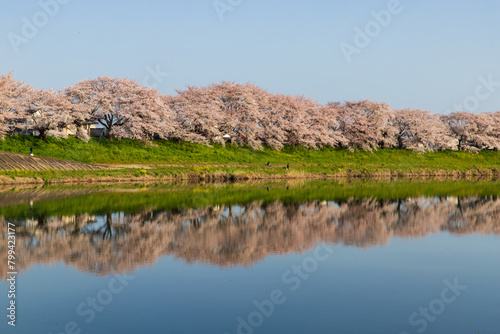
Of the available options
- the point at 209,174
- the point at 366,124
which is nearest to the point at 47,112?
the point at 209,174

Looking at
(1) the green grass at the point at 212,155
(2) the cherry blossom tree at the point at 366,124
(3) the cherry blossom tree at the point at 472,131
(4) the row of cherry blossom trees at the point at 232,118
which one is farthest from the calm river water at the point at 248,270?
(3) the cherry blossom tree at the point at 472,131

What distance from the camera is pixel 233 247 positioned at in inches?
707

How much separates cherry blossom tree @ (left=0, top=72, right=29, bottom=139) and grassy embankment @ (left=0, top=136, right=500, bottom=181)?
1.96 metres

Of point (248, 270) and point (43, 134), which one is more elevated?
point (43, 134)

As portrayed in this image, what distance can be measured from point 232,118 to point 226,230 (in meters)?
58.2

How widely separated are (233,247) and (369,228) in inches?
300

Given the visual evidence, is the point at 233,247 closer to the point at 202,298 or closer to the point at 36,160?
the point at 202,298

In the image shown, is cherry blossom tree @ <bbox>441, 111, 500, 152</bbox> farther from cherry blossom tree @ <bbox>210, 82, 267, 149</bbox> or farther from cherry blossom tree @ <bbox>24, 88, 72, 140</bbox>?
cherry blossom tree @ <bbox>24, 88, 72, 140</bbox>

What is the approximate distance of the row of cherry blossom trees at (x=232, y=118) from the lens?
2564 inches

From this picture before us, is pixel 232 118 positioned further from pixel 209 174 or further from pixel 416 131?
pixel 416 131

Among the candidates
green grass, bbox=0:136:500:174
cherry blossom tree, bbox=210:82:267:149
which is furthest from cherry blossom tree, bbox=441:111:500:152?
cherry blossom tree, bbox=210:82:267:149

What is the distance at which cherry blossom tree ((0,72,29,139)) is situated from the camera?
60812 millimetres

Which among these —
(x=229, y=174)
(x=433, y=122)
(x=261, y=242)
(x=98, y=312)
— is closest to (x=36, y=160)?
(x=229, y=174)

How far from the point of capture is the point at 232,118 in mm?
78875
